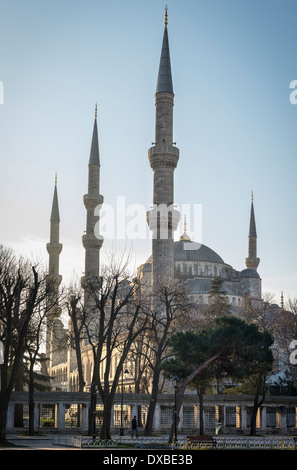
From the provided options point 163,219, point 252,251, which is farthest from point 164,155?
point 252,251

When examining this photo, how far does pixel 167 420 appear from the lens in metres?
45.3

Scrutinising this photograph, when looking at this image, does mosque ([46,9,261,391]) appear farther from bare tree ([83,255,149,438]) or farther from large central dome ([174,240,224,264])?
bare tree ([83,255,149,438])

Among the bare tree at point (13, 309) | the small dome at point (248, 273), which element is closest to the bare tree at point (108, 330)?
the bare tree at point (13, 309)

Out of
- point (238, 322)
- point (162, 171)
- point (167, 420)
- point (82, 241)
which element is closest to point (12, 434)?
point (167, 420)

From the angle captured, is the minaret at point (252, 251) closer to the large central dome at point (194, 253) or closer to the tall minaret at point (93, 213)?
the large central dome at point (194, 253)

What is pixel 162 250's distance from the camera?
2490 inches

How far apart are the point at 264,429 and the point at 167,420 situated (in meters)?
6.44

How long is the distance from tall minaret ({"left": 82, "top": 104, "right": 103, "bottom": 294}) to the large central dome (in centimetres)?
2405

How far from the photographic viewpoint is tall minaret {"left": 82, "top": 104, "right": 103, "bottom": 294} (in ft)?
254

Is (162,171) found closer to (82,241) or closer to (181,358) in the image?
(82,241)

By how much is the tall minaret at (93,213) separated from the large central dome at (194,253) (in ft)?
78.9

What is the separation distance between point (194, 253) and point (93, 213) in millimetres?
26742

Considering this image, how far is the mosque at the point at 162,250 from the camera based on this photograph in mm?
63594

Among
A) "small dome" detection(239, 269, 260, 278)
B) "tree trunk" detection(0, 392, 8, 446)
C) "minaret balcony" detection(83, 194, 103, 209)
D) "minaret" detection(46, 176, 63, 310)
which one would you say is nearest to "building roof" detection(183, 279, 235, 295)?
"small dome" detection(239, 269, 260, 278)
